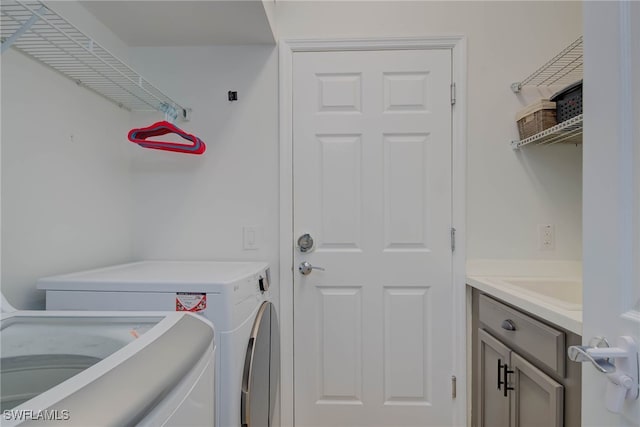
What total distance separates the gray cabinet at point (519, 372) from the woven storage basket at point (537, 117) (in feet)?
2.69

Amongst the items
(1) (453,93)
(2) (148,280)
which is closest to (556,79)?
(1) (453,93)

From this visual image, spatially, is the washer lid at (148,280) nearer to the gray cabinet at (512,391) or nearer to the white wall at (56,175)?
the white wall at (56,175)

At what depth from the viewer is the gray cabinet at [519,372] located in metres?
1.00

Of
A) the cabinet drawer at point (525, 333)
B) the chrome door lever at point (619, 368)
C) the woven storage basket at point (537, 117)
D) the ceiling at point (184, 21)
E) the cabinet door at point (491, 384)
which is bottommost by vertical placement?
Result: the cabinet door at point (491, 384)

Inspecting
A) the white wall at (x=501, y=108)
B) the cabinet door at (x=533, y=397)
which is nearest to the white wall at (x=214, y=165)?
the white wall at (x=501, y=108)

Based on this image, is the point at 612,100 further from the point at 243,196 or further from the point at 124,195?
the point at 124,195

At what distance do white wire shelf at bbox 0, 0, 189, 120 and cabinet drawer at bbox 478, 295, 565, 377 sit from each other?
1675mm

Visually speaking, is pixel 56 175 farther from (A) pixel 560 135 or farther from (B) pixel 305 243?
(A) pixel 560 135

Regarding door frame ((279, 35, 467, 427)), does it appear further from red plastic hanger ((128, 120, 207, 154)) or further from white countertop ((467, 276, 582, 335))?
red plastic hanger ((128, 120, 207, 154))

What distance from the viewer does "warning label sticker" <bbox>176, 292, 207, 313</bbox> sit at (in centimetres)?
112

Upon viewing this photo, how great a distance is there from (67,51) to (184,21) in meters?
0.57

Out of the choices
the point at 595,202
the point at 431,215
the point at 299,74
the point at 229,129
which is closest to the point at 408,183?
the point at 431,215

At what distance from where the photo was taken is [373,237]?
69.9 inches
